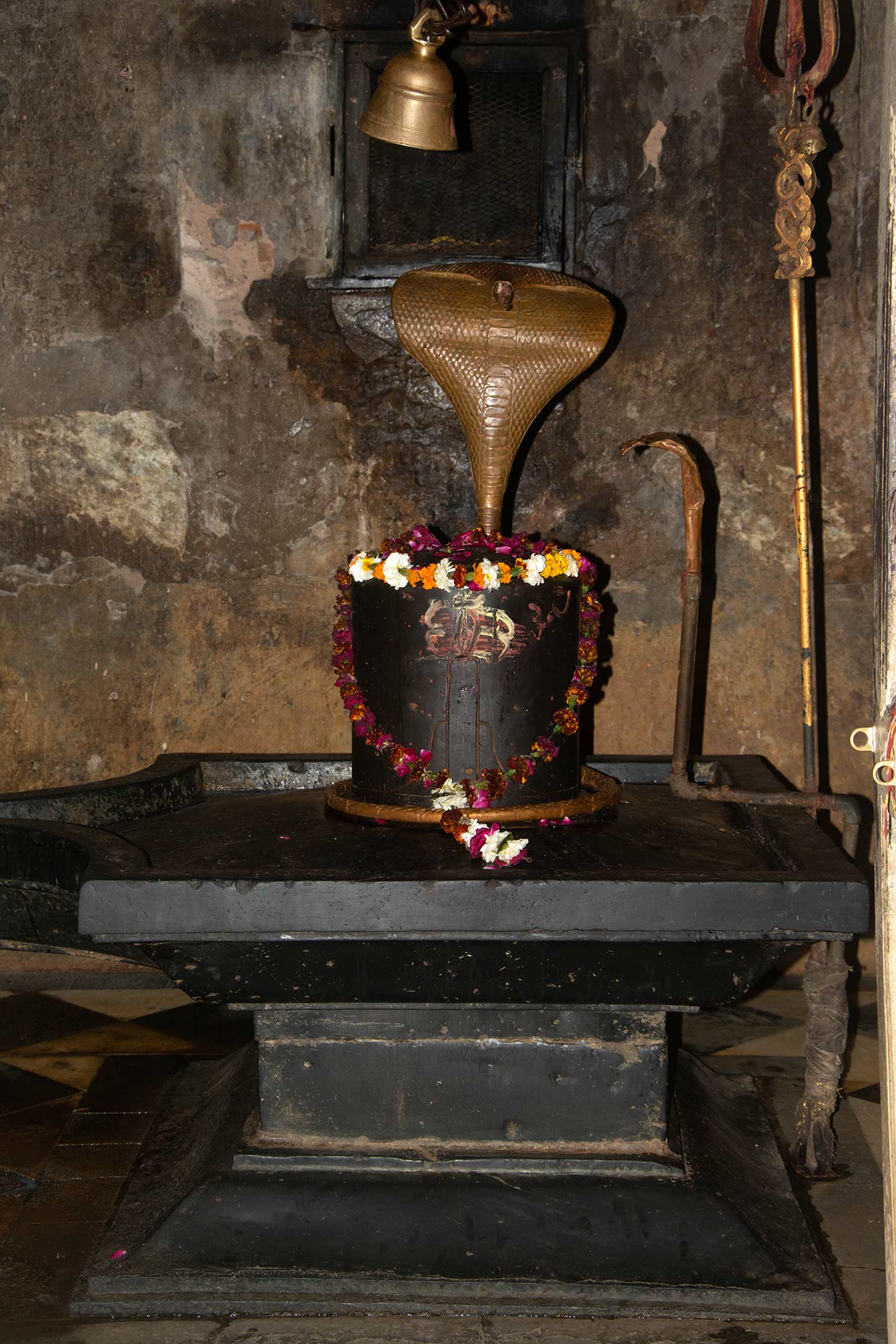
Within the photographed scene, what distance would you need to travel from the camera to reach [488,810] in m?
3.01

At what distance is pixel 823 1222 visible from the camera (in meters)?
2.83

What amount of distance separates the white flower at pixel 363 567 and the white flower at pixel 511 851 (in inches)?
30.9

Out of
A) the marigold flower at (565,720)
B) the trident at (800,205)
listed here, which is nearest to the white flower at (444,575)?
the marigold flower at (565,720)

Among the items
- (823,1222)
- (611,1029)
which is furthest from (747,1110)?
(611,1029)

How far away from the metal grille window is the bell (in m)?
1.00

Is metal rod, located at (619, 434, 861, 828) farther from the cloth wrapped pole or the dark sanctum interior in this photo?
the cloth wrapped pole

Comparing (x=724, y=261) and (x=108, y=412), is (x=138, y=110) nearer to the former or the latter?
Answer: (x=108, y=412)

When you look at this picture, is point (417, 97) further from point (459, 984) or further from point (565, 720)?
point (459, 984)

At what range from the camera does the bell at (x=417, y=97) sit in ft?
11.3

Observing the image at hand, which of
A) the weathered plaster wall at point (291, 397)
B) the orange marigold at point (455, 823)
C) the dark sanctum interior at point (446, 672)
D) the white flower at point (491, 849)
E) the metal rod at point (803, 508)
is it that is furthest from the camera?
the weathered plaster wall at point (291, 397)

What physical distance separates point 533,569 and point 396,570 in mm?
325

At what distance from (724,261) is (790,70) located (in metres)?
1.39

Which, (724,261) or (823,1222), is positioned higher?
(724,261)

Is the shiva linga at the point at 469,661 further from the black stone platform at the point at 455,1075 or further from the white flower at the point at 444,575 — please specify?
the black stone platform at the point at 455,1075
